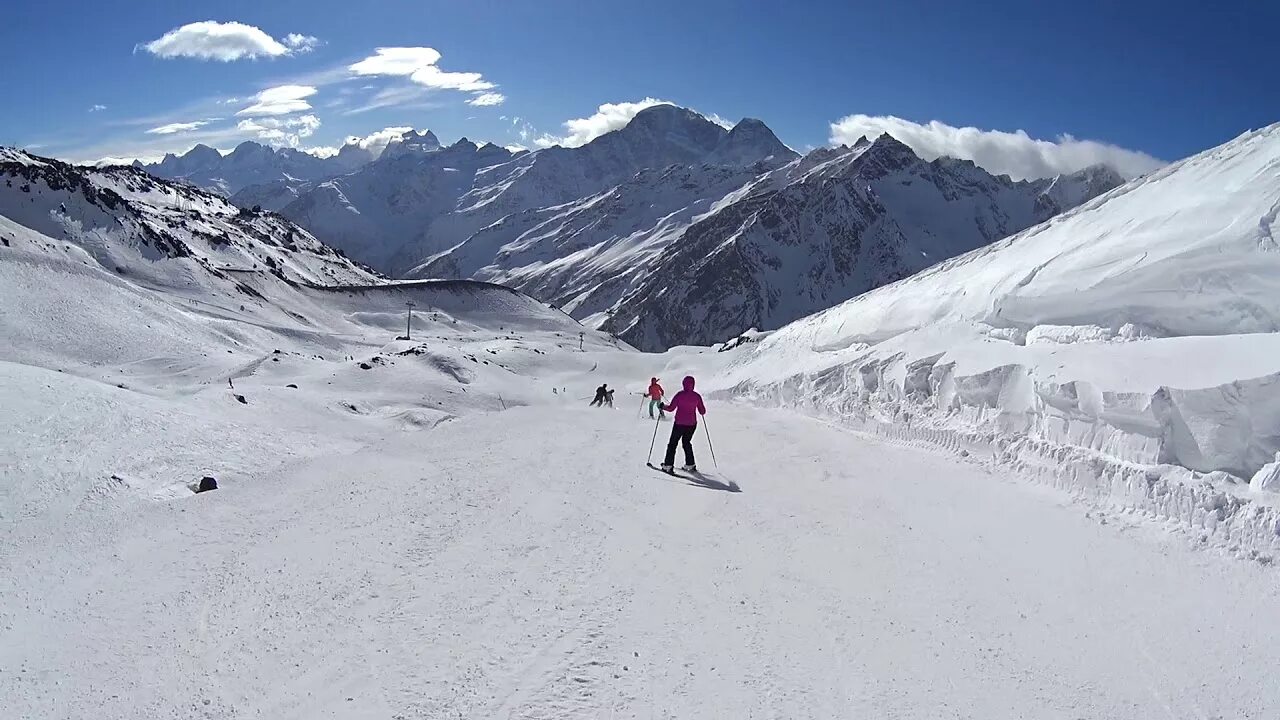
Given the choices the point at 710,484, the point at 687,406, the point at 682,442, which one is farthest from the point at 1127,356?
the point at 682,442

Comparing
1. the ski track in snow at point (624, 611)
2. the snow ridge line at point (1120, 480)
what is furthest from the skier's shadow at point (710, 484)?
the snow ridge line at point (1120, 480)

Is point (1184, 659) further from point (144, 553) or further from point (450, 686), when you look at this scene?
point (144, 553)

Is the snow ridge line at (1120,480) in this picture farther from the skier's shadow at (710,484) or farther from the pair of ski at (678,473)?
the pair of ski at (678,473)

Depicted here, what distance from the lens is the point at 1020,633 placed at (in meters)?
6.39

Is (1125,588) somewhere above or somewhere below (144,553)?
above

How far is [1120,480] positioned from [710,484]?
5864mm

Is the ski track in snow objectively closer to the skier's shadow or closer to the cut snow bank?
the cut snow bank

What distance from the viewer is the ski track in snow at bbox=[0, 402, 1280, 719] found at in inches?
212

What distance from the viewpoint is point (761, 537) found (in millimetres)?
8953

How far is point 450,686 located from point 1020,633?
4.83 metres

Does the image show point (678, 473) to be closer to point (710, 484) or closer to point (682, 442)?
point (682, 442)

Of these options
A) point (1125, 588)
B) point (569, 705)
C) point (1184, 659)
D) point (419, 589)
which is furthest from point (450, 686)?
point (1125, 588)

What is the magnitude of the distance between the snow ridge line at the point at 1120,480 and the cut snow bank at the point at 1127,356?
24 millimetres

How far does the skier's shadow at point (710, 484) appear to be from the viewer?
472 inches
